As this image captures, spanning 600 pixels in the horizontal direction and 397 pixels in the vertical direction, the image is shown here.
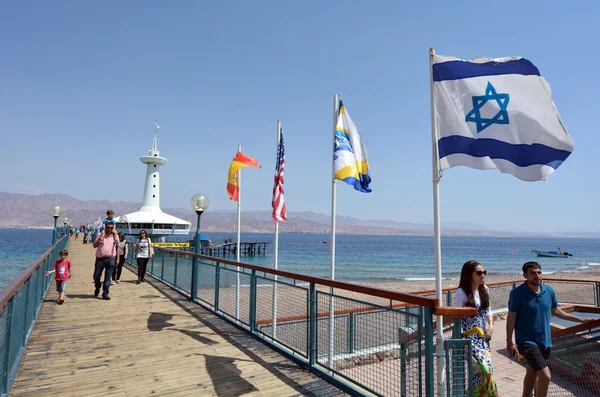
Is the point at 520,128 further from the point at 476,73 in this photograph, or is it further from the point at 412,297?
the point at 412,297

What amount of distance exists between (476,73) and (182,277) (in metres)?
8.49

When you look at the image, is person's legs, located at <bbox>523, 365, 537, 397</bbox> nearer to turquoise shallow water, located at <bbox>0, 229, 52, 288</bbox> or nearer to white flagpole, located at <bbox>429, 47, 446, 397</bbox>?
white flagpole, located at <bbox>429, 47, 446, 397</bbox>

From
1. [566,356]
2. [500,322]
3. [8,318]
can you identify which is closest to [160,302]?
[8,318]

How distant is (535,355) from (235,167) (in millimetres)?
8029

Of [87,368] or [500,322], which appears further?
[500,322]

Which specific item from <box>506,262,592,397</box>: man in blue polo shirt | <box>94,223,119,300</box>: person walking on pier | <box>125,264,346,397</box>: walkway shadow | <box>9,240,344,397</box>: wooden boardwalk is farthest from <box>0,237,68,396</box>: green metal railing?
<box>506,262,592,397</box>: man in blue polo shirt

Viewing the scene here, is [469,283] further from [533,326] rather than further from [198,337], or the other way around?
[198,337]

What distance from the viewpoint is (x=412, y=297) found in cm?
323

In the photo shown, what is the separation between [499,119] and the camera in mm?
3945

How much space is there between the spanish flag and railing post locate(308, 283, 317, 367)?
234 inches

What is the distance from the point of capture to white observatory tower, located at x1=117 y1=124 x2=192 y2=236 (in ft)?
143

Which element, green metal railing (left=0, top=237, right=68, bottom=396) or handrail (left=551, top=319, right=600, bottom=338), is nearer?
green metal railing (left=0, top=237, right=68, bottom=396)

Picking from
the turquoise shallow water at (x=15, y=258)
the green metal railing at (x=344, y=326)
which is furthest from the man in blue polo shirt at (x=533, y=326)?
the turquoise shallow water at (x=15, y=258)

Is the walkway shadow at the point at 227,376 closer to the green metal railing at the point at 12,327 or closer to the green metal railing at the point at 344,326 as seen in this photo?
the green metal railing at the point at 344,326
